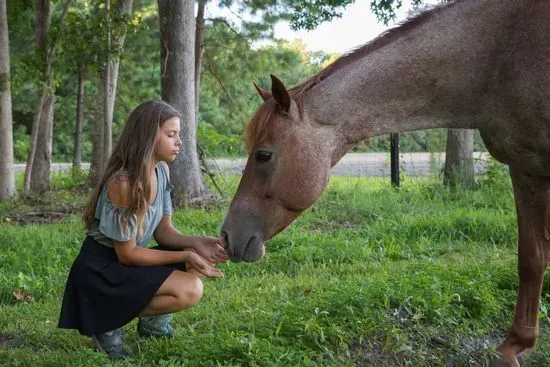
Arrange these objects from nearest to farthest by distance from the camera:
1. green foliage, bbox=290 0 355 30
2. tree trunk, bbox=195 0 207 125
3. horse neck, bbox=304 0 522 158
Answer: horse neck, bbox=304 0 522 158 → green foliage, bbox=290 0 355 30 → tree trunk, bbox=195 0 207 125

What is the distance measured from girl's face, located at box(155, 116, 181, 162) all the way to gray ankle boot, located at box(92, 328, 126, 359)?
3.07 ft

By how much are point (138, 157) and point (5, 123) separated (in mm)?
7671

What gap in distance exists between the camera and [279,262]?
595cm

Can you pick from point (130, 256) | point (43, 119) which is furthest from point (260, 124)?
point (43, 119)

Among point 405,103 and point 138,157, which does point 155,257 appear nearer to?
point 138,157

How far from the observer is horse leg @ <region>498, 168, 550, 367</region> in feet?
12.2

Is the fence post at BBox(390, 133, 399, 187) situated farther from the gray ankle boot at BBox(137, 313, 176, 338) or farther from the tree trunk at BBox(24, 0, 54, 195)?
the gray ankle boot at BBox(137, 313, 176, 338)

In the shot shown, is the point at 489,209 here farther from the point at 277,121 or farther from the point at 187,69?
the point at 277,121

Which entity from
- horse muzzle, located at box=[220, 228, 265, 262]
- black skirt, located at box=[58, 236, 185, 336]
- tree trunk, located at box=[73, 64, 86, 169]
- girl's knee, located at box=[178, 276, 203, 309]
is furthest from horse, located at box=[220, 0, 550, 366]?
tree trunk, located at box=[73, 64, 86, 169]

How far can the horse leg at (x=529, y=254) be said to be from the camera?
3723mm

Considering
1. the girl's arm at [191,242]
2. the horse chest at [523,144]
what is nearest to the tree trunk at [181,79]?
the girl's arm at [191,242]

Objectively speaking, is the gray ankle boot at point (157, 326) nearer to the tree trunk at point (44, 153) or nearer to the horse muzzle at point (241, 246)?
the horse muzzle at point (241, 246)

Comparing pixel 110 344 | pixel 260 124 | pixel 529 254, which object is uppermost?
pixel 260 124

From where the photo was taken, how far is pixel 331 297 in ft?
13.3
